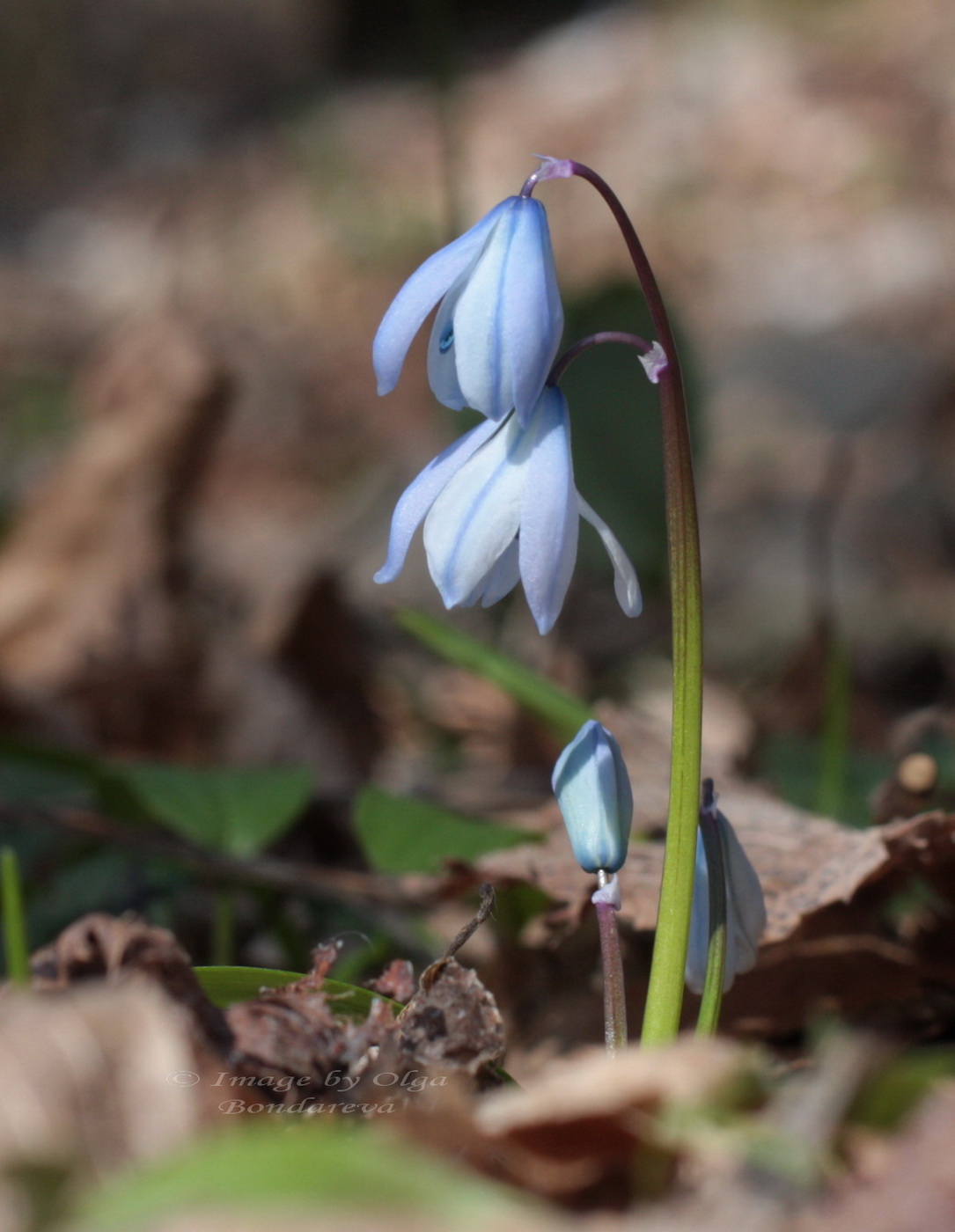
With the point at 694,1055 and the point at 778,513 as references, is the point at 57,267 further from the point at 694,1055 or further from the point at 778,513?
the point at 694,1055

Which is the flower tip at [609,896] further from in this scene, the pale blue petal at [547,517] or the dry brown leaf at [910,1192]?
the dry brown leaf at [910,1192]

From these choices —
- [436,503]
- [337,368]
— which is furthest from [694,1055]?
[337,368]

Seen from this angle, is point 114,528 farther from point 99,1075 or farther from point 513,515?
point 99,1075

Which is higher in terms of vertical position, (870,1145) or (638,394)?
(638,394)

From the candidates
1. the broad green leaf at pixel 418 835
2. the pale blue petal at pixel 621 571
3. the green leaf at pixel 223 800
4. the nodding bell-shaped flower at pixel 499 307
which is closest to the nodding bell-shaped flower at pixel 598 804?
the pale blue petal at pixel 621 571

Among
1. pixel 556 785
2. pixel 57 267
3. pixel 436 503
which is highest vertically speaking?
pixel 57 267

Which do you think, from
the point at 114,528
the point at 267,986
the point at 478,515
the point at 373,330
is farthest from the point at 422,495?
the point at 373,330

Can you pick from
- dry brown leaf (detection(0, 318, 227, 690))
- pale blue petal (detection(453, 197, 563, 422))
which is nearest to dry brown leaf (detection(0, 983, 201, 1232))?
pale blue petal (detection(453, 197, 563, 422))
